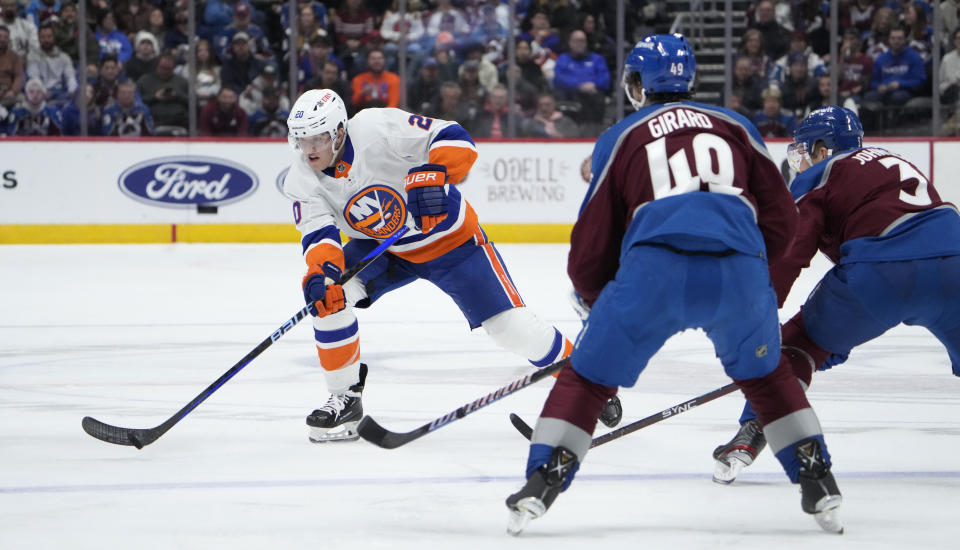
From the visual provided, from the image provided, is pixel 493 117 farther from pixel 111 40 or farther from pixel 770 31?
pixel 111 40

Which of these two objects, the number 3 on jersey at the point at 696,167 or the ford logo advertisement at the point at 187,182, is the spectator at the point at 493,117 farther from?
the number 3 on jersey at the point at 696,167

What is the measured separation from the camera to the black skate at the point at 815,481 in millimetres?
2275

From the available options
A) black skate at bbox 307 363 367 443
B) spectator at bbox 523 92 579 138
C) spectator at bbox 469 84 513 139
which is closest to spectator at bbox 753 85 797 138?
spectator at bbox 523 92 579 138

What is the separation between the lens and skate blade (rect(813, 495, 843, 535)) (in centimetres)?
228

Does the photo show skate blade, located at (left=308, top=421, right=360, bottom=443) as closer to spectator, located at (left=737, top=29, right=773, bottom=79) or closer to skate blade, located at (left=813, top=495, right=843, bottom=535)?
skate blade, located at (left=813, top=495, right=843, bottom=535)

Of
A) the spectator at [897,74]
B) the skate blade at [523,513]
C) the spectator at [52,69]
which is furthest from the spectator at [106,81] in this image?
the skate blade at [523,513]

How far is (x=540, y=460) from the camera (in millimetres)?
2248

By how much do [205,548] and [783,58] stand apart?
7.68 metres

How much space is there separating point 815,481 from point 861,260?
686mm

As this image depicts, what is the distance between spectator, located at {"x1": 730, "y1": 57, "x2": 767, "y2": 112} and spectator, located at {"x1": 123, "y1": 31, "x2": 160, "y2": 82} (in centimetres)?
448

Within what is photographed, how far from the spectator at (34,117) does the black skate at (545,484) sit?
23.4ft

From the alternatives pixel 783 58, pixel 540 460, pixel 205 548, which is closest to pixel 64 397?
pixel 205 548

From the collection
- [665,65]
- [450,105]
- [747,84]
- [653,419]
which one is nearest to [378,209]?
[653,419]

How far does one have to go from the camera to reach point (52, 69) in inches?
336
